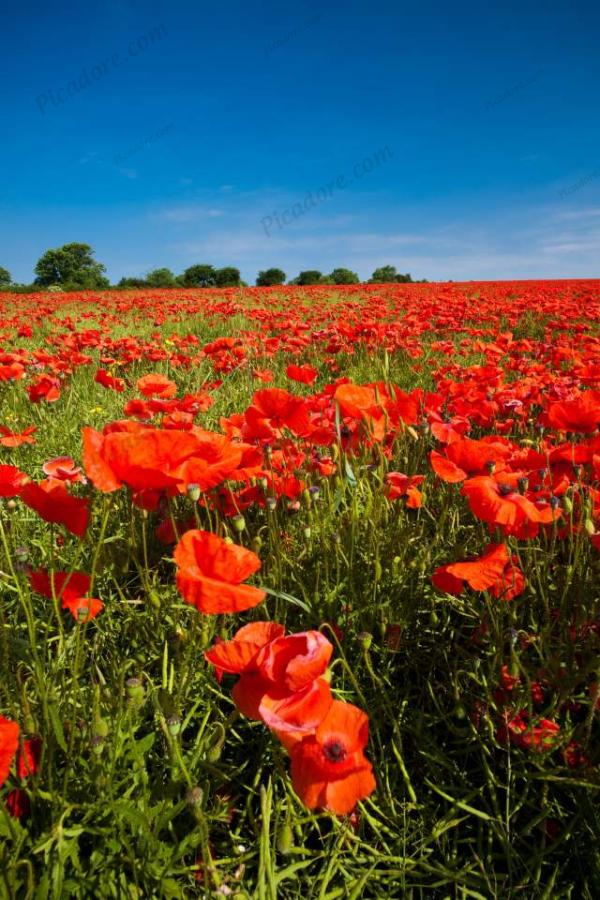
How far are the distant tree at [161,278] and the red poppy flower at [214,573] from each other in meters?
54.9

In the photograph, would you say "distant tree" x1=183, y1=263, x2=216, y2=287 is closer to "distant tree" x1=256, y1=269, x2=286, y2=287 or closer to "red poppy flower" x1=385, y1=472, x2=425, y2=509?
"distant tree" x1=256, y1=269, x2=286, y2=287

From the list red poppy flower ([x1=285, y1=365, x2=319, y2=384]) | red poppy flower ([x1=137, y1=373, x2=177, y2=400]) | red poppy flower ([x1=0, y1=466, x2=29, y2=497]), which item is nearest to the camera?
red poppy flower ([x1=0, y1=466, x2=29, y2=497])

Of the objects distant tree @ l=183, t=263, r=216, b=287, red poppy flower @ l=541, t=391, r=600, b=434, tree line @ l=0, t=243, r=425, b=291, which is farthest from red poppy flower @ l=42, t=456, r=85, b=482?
distant tree @ l=183, t=263, r=216, b=287

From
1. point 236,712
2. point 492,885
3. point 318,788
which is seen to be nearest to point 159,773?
point 236,712

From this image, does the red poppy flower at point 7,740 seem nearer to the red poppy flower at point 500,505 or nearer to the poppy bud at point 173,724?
the poppy bud at point 173,724

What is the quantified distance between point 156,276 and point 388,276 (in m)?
25.5

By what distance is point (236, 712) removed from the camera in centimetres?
88

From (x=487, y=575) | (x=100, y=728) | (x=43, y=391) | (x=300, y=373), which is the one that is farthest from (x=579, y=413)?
(x=43, y=391)

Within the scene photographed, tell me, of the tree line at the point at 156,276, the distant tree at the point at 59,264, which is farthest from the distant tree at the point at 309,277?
the distant tree at the point at 59,264

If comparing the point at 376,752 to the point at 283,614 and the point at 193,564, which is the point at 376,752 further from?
the point at 193,564

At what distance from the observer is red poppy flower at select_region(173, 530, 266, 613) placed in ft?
2.66

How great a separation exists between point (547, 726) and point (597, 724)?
0.86 feet

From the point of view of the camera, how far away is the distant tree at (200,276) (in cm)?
4544

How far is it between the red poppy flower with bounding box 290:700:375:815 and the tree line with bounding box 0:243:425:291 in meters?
32.4
